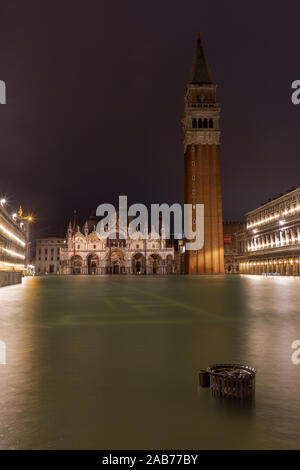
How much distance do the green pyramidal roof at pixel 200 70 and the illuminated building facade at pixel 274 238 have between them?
37.9 meters

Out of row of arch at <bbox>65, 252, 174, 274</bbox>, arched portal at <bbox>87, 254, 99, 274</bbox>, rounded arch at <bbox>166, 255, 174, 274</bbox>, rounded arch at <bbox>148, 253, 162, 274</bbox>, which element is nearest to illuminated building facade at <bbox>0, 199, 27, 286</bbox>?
row of arch at <bbox>65, 252, 174, 274</bbox>

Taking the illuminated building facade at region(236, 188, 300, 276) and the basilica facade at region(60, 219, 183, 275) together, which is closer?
the illuminated building facade at region(236, 188, 300, 276)

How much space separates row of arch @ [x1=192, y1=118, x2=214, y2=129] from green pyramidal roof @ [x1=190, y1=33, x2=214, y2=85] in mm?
10287

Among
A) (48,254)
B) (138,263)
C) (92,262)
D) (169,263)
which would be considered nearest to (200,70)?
(169,263)

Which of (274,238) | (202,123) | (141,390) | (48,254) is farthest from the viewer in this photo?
(48,254)

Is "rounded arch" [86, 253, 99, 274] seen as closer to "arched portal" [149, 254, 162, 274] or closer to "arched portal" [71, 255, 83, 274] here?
"arched portal" [71, 255, 83, 274]

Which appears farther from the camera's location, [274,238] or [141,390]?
[274,238]

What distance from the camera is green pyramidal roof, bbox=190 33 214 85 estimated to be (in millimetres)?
105125

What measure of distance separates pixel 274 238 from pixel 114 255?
69.7 m

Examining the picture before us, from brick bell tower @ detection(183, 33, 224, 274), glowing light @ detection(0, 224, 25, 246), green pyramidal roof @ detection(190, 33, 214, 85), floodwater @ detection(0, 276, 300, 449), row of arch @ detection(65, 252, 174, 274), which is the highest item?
green pyramidal roof @ detection(190, 33, 214, 85)

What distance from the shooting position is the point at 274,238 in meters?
85.2

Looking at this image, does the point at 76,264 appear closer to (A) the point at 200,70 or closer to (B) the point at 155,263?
(B) the point at 155,263

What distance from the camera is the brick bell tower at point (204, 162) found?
9519cm
